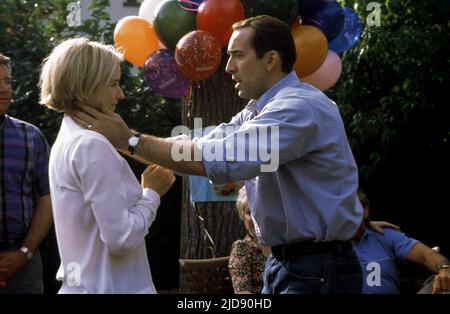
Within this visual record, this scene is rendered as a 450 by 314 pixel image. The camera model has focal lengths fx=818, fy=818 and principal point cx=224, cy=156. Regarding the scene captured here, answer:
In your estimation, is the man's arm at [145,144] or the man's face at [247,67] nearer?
the man's arm at [145,144]

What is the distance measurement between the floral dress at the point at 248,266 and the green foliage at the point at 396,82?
3.17 meters

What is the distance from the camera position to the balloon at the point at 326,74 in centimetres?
489

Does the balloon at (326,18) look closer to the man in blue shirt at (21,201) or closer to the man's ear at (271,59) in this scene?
the man in blue shirt at (21,201)

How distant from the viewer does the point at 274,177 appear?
9.06ft

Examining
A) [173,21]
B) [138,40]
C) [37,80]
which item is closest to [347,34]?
[173,21]

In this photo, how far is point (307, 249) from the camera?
2746 mm

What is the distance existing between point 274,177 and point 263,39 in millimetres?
526

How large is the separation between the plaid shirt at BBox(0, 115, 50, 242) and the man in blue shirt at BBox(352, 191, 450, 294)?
1589 mm

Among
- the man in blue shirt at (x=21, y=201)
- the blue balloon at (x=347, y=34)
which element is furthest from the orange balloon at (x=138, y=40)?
the blue balloon at (x=347, y=34)

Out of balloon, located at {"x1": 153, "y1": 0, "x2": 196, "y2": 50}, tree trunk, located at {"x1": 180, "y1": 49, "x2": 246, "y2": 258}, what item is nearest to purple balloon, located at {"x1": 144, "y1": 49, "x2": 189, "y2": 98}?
balloon, located at {"x1": 153, "y1": 0, "x2": 196, "y2": 50}

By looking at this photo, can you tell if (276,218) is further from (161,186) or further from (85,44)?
(85,44)

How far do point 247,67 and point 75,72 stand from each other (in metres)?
0.64
